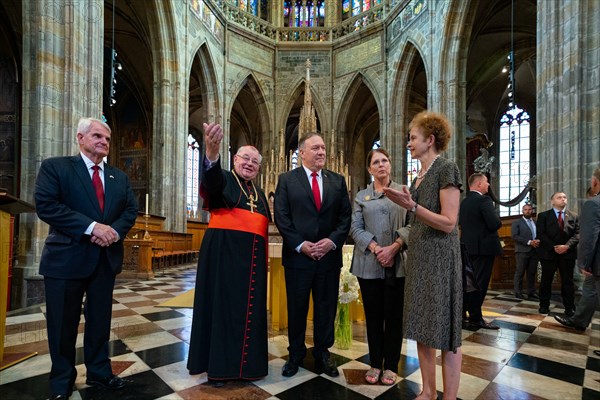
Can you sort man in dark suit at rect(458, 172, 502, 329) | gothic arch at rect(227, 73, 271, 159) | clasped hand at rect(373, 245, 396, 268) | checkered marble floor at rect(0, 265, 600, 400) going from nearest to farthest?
1. checkered marble floor at rect(0, 265, 600, 400)
2. clasped hand at rect(373, 245, 396, 268)
3. man in dark suit at rect(458, 172, 502, 329)
4. gothic arch at rect(227, 73, 271, 159)

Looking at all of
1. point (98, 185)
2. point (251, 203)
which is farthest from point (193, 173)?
point (251, 203)

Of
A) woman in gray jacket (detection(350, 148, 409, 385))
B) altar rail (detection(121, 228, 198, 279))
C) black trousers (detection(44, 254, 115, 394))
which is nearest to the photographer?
black trousers (detection(44, 254, 115, 394))

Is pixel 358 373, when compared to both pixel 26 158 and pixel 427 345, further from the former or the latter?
pixel 26 158

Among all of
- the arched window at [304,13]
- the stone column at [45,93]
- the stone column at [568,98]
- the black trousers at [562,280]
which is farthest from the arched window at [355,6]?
the black trousers at [562,280]

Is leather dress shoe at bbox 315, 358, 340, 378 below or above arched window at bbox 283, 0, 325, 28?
below

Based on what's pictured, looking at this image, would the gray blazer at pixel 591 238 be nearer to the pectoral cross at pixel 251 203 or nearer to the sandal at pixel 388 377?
the sandal at pixel 388 377

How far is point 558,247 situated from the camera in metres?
4.86

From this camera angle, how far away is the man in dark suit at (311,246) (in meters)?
2.58

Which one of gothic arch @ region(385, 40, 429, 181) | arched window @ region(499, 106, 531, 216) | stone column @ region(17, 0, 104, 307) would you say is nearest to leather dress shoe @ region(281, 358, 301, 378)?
stone column @ region(17, 0, 104, 307)

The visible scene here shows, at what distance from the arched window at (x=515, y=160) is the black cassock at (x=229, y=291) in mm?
20184

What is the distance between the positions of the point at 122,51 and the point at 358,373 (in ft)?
65.8

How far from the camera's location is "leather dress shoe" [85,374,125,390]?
2.27 metres

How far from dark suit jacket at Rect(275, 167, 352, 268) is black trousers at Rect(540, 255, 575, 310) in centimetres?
394

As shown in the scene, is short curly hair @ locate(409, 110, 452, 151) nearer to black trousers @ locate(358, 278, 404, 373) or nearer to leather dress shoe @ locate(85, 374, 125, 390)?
black trousers @ locate(358, 278, 404, 373)
